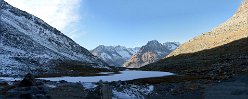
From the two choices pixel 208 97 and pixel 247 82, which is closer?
pixel 208 97

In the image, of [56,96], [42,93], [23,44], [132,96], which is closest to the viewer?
[42,93]

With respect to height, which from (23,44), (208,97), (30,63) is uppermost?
(23,44)

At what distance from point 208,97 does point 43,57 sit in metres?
145

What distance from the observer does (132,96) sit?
→ 162ft

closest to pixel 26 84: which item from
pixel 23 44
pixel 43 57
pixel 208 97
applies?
pixel 208 97

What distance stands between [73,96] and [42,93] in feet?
17.0

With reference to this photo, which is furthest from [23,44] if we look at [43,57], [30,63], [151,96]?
[151,96]

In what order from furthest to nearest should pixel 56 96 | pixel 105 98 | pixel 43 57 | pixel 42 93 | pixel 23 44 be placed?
pixel 23 44
pixel 43 57
pixel 56 96
pixel 42 93
pixel 105 98

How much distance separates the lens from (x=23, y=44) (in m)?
194

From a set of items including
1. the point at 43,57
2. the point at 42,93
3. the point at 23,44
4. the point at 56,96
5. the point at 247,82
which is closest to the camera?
the point at 42,93

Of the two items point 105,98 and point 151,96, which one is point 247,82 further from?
point 105,98

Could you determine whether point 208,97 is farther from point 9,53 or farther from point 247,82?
point 9,53

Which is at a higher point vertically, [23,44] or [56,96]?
[23,44]

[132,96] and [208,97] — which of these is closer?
[208,97]
